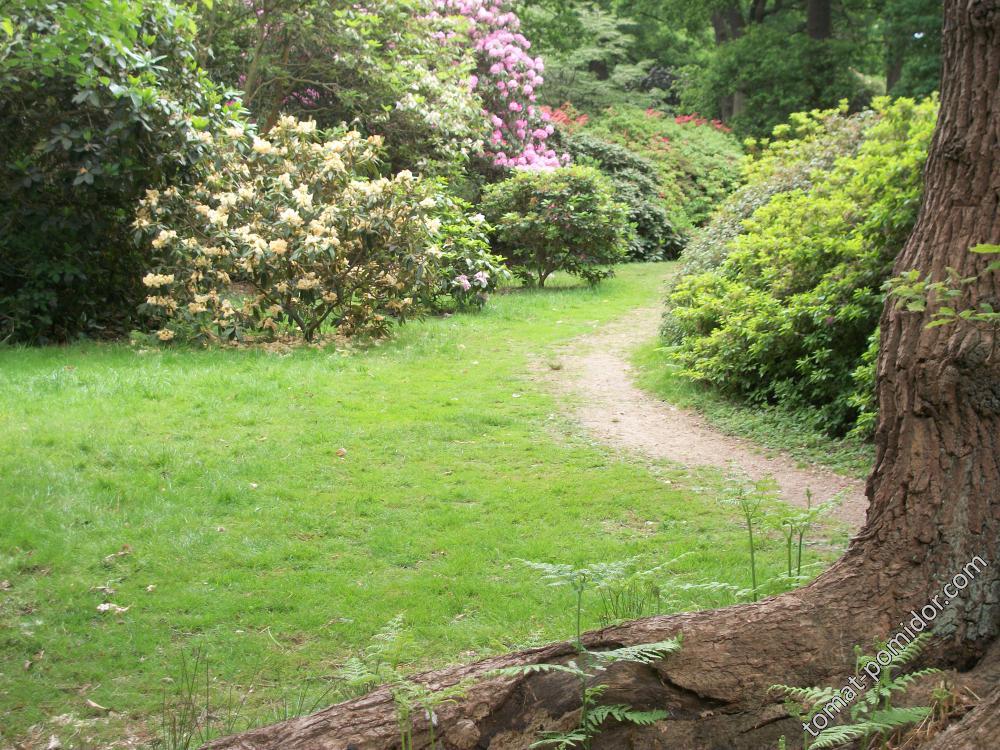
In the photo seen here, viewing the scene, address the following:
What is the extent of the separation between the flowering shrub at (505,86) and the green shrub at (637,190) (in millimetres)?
1472

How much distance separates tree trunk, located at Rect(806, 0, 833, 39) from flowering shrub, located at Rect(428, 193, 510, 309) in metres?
20.8

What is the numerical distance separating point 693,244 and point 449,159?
585 centimetres

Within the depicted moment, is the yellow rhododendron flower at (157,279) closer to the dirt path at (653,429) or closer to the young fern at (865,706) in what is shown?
the dirt path at (653,429)

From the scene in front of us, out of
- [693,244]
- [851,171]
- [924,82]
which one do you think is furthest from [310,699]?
[924,82]

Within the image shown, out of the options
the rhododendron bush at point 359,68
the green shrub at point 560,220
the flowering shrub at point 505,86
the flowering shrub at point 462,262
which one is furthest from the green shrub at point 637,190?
the flowering shrub at point 462,262

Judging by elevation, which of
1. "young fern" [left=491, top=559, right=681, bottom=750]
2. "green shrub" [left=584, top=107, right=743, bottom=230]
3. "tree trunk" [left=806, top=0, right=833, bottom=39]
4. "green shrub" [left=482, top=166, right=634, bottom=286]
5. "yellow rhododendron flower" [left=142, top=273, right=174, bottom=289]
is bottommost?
"young fern" [left=491, top=559, right=681, bottom=750]

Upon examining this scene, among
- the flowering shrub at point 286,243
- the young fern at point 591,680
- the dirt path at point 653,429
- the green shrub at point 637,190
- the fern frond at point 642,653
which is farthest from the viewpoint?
the green shrub at point 637,190

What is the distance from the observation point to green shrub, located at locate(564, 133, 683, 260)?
20.8 metres

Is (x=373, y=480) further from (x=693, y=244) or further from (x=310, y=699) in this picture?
(x=693, y=244)

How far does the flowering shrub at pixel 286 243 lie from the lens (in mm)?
10461

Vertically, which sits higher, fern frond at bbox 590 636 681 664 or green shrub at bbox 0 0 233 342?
green shrub at bbox 0 0 233 342

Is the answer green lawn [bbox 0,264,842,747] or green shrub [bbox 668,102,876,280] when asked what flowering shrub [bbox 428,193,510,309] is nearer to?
green shrub [bbox 668,102,876,280]

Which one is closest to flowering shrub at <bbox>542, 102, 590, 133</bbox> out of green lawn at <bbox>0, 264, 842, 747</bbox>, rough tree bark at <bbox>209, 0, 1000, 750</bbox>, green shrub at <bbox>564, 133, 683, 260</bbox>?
green shrub at <bbox>564, 133, 683, 260</bbox>

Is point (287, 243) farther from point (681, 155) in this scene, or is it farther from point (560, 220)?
point (681, 155)
